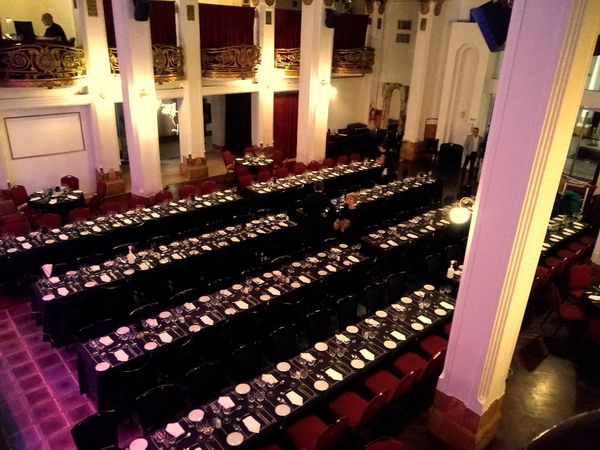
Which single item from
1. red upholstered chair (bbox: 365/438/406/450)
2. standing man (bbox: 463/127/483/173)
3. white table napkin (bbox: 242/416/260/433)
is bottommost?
white table napkin (bbox: 242/416/260/433)

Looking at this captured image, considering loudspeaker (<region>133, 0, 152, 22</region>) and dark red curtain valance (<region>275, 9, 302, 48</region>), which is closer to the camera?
loudspeaker (<region>133, 0, 152, 22</region>)

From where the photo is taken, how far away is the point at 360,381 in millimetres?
6176

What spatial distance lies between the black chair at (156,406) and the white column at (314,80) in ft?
39.7

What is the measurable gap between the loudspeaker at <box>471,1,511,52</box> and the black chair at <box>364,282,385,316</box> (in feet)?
13.5

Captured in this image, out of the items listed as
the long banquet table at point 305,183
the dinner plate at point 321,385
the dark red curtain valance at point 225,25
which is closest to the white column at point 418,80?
the long banquet table at point 305,183

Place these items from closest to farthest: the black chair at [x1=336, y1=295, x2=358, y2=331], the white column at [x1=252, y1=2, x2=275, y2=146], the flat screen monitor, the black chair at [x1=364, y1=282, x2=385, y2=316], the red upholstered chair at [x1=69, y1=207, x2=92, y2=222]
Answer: the black chair at [x1=336, y1=295, x2=358, y2=331] → the black chair at [x1=364, y1=282, x2=385, y2=316] → the red upholstered chair at [x1=69, y1=207, x2=92, y2=222] → the flat screen monitor → the white column at [x1=252, y1=2, x2=275, y2=146]

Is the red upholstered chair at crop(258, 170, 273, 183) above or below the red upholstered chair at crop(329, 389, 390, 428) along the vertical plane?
above

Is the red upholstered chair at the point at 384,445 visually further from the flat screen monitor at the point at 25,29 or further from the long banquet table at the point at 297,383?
the flat screen monitor at the point at 25,29

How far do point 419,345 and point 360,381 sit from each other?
127cm

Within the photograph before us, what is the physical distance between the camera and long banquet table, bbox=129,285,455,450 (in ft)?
16.2

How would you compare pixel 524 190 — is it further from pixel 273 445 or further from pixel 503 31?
pixel 273 445

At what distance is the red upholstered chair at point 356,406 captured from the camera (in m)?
5.54

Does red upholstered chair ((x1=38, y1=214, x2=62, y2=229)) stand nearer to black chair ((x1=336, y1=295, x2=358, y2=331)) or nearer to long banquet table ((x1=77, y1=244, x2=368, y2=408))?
long banquet table ((x1=77, y1=244, x2=368, y2=408))

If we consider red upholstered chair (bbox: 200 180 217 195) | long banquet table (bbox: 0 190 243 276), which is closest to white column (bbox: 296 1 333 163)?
red upholstered chair (bbox: 200 180 217 195)
